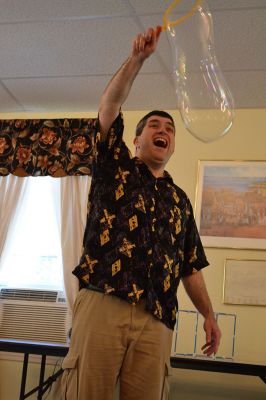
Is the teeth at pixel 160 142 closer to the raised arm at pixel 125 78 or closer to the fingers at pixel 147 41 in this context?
the raised arm at pixel 125 78

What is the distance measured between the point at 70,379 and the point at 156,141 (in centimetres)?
83

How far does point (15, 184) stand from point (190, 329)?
1.78 meters

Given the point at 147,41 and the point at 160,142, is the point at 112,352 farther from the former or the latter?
the point at 147,41

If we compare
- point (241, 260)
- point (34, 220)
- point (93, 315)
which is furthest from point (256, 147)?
point (93, 315)

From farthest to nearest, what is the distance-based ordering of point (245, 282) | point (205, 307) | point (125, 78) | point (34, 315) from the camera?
point (34, 315)
point (245, 282)
point (205, 307)
point (125, 78)

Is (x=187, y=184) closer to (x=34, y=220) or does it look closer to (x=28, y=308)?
(x=34, y=220)

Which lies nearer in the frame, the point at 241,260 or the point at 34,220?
the point at 241,260

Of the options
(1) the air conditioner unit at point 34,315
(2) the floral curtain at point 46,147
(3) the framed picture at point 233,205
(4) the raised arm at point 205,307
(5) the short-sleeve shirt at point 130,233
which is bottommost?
(1) the air conditioner unit at point 34,315

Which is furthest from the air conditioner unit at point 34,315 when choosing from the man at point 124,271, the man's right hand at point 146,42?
the man's right hand at point 146,42

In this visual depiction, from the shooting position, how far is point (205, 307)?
1838 mm

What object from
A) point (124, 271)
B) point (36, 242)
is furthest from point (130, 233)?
point (36, 242)

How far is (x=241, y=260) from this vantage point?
3.38 metres

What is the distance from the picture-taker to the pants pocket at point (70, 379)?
4.63 feet

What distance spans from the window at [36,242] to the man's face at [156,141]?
7.22 ft
